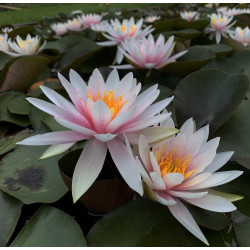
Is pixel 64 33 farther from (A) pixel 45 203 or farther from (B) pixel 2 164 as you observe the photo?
(A) pixel 45 203

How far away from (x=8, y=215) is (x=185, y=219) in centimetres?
42

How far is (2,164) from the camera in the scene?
79 cm

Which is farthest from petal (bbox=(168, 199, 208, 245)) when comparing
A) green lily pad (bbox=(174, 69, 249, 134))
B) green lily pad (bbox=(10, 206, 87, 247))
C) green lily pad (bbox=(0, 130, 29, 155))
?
green lily pad (bbox=(0, 130, 29, 155))

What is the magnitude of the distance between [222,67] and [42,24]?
2.65 m

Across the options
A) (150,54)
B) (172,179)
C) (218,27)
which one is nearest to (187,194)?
(172,179)

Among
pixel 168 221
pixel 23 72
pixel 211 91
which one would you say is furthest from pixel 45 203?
pixel 23 72

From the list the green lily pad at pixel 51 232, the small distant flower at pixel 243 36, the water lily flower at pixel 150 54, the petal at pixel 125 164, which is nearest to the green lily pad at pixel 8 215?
the green lily pad at pixel 51 232

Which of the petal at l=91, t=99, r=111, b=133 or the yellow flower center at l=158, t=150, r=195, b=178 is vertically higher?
the petal at l=91, t=99, r=111, b=133

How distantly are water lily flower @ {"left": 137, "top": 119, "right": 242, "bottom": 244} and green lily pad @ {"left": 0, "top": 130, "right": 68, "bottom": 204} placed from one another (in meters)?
0.26

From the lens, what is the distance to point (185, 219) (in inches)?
21.9

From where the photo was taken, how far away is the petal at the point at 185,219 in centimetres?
54

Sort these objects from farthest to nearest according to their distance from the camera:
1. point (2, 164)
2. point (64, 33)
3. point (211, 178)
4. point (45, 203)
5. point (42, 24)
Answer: point (42, 24)
point (64, 33)
point (2, 164)
point (45, 203)
point (211, 178)

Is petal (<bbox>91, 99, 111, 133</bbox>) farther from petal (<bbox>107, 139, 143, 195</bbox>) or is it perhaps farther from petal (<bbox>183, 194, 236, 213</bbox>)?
petal (<bbox>183, 194, 236, 213</bbox>)

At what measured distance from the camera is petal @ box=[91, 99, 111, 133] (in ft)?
1.77
